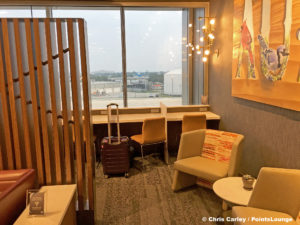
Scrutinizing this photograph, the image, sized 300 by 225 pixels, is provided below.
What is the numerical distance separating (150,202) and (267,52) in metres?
2.15

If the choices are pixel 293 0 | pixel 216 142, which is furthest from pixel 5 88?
pixel 293 0

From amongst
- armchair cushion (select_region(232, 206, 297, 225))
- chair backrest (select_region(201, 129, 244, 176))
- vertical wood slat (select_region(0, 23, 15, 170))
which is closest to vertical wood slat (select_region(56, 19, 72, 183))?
vertical wood slat (select_region(0, 23, 15, 170))

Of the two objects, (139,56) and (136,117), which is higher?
(139,56)

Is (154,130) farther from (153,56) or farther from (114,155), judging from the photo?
(153,56)

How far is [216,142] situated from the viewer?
3.20m

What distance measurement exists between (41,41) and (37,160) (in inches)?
41.7

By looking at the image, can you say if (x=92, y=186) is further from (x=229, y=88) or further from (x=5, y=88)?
(x=229, y=88)

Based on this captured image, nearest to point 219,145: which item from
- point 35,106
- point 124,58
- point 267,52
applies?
point 267,52

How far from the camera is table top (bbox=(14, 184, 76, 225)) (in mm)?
1717

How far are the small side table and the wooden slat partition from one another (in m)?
1.23

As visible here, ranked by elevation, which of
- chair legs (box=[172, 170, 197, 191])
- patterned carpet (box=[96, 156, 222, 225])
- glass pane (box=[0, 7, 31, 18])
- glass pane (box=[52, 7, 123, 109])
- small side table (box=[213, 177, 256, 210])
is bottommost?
patterned carpet (box=[96, 156, 222, 225])

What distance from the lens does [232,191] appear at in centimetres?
234

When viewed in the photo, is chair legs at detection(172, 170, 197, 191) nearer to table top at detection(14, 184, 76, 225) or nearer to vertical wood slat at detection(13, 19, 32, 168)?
table top at detection(14, 184, 76, 225)

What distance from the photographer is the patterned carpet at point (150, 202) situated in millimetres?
2592
